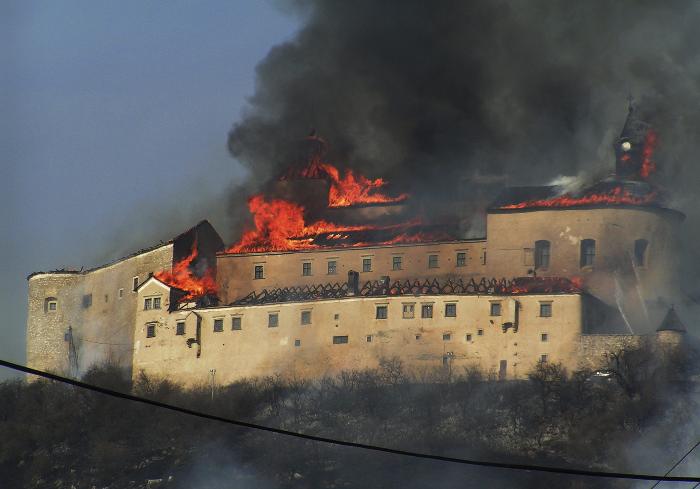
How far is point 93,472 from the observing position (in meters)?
83.2

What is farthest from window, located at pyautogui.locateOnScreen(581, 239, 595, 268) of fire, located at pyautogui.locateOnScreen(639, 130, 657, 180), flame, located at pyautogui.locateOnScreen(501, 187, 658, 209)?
fire, located at pyautogui.locateOnScreen(639, 130, 657, 180)

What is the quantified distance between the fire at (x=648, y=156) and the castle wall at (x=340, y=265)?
1099 cm

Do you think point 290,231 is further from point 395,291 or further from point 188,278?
point 395,291

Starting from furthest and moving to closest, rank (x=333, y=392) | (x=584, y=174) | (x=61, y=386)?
1. (x=61, y=386)
2. (x=584, y=174)
3. (x=333, y=392)

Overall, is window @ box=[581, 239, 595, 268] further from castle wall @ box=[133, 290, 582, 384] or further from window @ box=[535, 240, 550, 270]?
castle wall @ box=[133, 290, 582, 384]

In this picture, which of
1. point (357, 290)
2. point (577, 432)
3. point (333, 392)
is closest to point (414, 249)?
point (357, 290)

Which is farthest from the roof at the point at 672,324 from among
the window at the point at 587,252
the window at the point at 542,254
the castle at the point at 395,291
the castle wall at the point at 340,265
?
the castle wall at the point at 340,265

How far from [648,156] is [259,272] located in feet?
78.4

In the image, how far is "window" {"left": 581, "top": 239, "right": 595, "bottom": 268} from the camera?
3056 inches

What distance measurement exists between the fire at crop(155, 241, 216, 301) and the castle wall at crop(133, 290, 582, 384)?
Answer: 2.27m

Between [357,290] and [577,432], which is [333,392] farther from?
[577,432]

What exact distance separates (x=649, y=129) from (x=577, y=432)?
2142 centimetres

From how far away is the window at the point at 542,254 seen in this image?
257 ft

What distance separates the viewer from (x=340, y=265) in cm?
8306
